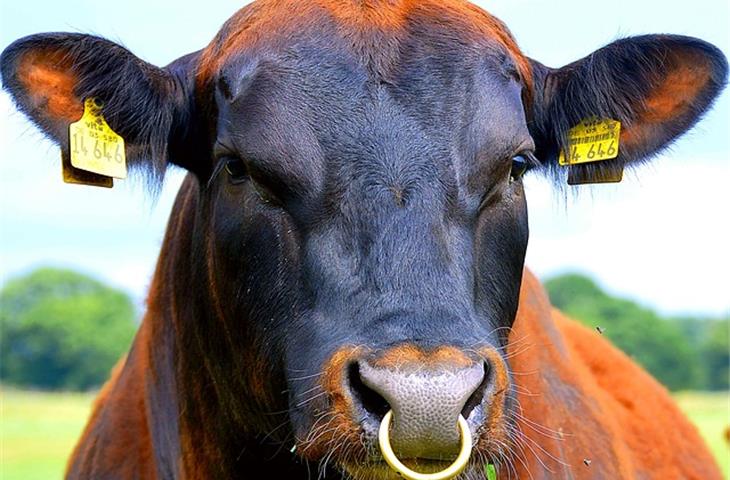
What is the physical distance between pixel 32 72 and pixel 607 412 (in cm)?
366

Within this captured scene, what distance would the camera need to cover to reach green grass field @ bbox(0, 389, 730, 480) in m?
21.5

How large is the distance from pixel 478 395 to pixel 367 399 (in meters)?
0.36

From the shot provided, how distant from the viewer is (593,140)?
18.5 feet

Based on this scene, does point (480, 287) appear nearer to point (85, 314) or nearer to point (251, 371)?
point (251, 371)

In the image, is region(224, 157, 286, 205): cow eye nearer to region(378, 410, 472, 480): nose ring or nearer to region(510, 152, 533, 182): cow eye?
region(510, 152, 533, 182): cow eye

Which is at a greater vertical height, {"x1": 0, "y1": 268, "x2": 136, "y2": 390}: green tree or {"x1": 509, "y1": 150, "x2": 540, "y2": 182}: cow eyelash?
{"x1": 509, "y1": 150, "x2": 540, "y2": 182}: cow eyelash

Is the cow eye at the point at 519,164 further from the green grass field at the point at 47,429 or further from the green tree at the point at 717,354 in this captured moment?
the green tree at the point at 717,354

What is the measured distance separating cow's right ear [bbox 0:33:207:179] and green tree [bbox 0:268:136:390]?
62.4 metres

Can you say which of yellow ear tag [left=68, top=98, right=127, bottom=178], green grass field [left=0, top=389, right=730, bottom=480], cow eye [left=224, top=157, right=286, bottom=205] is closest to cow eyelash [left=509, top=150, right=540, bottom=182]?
cow eye [left=224, top=157, right=286, bottom=205]

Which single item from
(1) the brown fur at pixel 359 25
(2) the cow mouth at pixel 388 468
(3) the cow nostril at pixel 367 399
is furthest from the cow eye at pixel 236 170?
(2) the cow mouth at pixel 388 468

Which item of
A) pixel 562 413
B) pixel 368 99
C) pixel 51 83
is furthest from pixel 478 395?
pixel 51 83

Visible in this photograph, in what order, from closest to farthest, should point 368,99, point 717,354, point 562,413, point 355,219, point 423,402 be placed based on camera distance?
point 423,402 → point 355,219 → point 368,99 → point 562,413 → point 717,354

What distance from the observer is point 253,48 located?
16.3 ft

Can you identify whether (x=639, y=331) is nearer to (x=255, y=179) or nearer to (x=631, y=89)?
(x=631, y=89)
